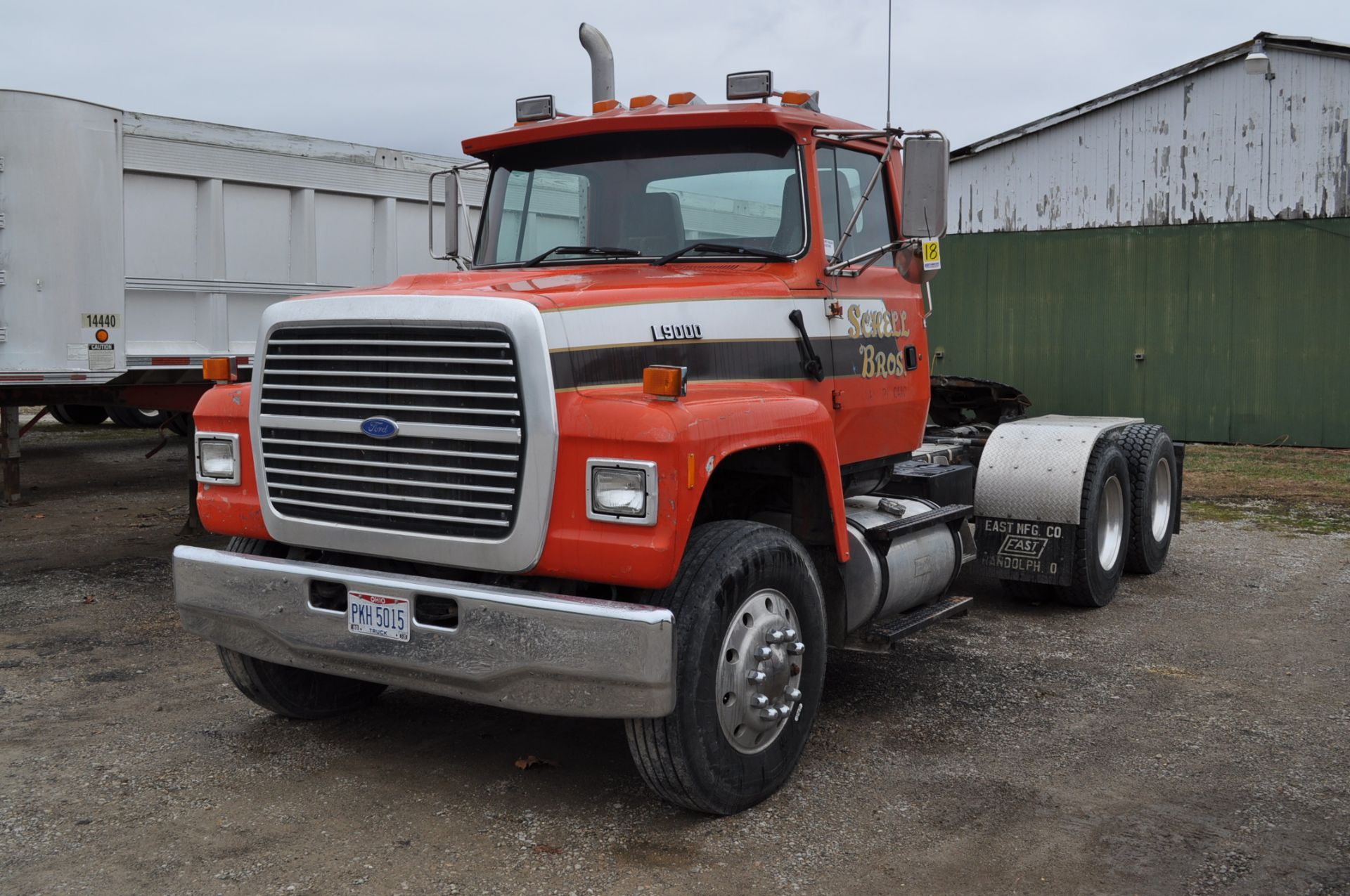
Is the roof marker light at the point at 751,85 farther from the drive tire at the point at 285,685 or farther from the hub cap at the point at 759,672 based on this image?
the drive tire at the point at 285,685

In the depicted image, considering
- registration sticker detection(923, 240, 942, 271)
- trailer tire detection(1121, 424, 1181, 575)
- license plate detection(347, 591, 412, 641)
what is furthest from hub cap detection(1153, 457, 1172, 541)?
license plate detection(347, 591, 412, 641)

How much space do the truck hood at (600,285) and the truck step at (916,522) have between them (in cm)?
111

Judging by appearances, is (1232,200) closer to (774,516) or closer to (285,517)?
(774,516)

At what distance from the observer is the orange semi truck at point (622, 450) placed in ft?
13.2

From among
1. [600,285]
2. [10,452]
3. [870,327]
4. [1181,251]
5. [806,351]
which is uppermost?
[1181,251]

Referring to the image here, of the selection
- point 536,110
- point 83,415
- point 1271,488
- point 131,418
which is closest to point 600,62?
point 536,110

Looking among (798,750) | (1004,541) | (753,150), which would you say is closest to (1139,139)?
A: (1004,541)

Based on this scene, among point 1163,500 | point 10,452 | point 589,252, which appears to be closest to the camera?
point 589,252

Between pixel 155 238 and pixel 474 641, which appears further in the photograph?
pixel 155 238

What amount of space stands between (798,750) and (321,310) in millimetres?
2370

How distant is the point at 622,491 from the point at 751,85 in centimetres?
212

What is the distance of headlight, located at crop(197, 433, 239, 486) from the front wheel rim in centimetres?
530

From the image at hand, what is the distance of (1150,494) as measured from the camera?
27.6ft

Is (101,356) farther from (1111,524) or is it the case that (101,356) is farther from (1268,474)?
(1268,474)
